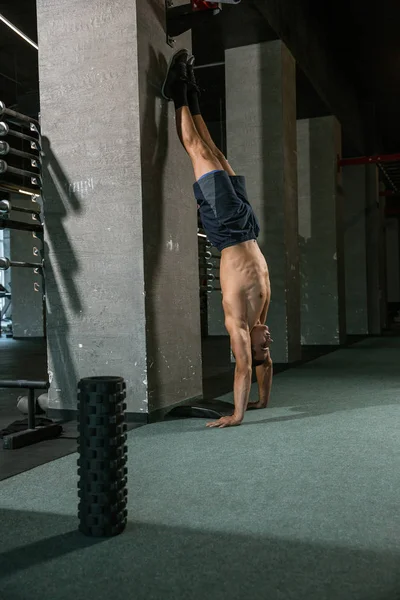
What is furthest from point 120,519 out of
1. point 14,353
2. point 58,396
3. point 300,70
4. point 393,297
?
point 393,297

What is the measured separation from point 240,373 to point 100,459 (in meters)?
2.05

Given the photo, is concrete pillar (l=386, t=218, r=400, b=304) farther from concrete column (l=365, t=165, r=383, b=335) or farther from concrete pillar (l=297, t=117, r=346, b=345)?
concrete pillar (l=297, t=117, r=346, b=345)

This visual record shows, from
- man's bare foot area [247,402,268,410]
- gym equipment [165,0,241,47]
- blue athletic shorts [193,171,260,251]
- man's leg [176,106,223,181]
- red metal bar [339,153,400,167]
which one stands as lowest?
man's bare foot area [247,402,268,410]

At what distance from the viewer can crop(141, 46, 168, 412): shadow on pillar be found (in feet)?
13.7

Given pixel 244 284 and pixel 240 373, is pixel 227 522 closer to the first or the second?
pixel 240 373

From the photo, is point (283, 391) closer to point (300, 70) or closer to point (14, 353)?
point (300, 70)

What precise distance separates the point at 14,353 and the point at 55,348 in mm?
6639

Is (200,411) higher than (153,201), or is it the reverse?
(153,201)

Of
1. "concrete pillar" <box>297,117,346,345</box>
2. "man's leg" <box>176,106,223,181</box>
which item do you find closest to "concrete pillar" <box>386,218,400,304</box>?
"concrete pillar" <box>297,117,346,345</box>

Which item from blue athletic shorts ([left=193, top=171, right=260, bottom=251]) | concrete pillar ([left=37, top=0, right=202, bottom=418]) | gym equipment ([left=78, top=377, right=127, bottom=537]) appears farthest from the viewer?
blue athletic shorts ([left=193, top=171, right=260, bottom=251])

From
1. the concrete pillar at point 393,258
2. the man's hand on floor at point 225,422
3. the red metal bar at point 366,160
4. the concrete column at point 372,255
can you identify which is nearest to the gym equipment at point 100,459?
the man's hand on floor at point 225,422

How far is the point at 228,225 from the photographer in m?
4.39

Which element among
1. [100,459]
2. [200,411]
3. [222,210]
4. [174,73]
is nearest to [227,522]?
[100,459]

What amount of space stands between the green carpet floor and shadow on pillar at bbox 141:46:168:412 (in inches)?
19.2
